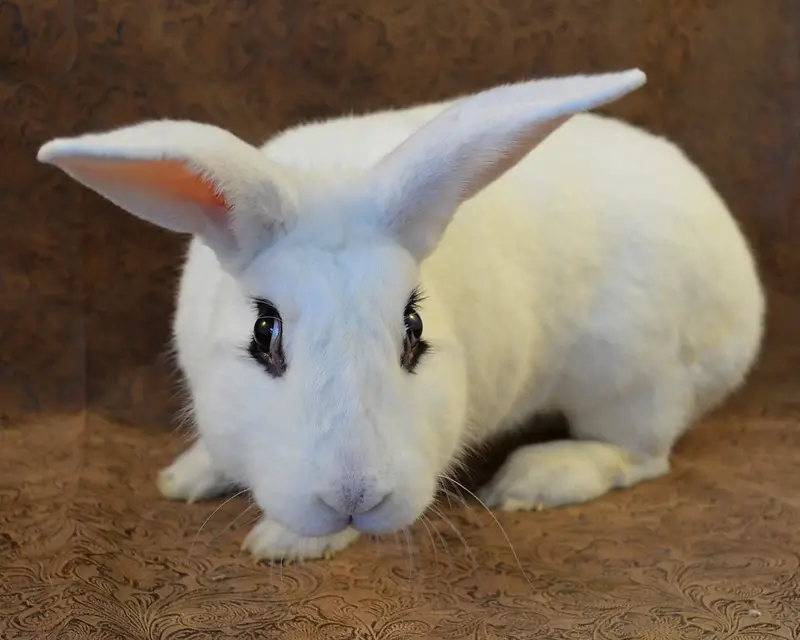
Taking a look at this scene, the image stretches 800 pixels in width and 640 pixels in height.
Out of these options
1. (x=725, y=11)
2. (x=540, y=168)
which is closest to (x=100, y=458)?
(x=540, y=168)

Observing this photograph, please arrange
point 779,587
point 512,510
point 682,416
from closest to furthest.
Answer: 1. point 779,587
2. point 512,510
3. point 682,416

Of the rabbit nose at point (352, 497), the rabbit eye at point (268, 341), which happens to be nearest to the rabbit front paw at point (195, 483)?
the rabbit eye at point (268, 341)

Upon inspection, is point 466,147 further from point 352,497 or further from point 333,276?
point 352,497

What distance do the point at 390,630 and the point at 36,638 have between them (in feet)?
1.44

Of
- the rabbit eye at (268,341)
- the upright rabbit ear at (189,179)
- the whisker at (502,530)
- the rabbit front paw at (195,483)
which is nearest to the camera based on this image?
the upright rabbit ear at (189,179)

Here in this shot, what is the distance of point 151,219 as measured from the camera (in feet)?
4.10

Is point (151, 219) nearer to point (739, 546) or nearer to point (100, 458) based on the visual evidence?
point (100, 458)

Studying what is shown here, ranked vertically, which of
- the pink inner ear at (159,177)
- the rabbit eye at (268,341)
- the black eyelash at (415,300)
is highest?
the pink inner ear at (159,177)

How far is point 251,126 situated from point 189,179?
2.99 feet

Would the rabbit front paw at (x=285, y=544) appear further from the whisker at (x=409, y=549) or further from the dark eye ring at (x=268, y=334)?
the dark eye ring at (x=268, y=334)

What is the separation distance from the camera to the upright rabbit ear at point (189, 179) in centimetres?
109

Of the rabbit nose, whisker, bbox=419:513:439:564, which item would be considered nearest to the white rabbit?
the rabbit nose

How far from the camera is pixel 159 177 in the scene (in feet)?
3.90

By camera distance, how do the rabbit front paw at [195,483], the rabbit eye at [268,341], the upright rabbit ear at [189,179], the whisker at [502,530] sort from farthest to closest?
1. the rabbit front paw at [195,483]
2. the whisker at [502,530]
3. the rabbit eye at [268,341]
4. the upright rabbit ear at [189,179]
